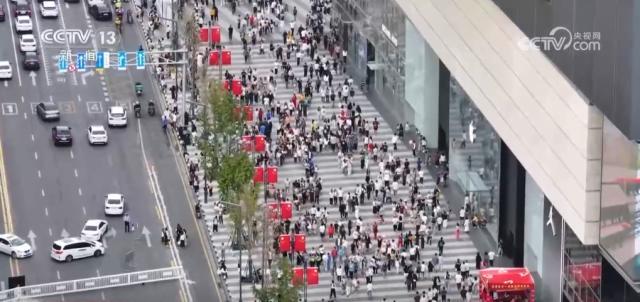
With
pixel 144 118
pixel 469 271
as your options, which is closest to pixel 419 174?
pixel 469 271

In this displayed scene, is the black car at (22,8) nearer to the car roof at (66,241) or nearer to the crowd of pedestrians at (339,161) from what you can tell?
the crowd of pedestrians at (339,161)

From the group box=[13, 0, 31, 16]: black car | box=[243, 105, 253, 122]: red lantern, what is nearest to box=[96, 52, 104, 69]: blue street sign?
box=[243, 105, 253, 122]: red lantern

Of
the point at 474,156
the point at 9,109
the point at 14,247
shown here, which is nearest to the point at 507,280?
the point at 474,156

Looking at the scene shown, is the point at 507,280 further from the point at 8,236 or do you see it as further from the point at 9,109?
the point at 9,109

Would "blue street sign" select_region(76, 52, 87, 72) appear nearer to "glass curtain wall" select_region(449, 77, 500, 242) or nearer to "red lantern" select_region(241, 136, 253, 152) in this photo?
"red lantern" select_region(241, 136, 253, 152)

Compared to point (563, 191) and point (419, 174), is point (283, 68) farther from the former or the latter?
point (563, 191)

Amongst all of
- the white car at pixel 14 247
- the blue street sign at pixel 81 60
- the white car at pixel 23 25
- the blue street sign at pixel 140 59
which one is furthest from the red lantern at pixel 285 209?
the white car at pixel 23 25
